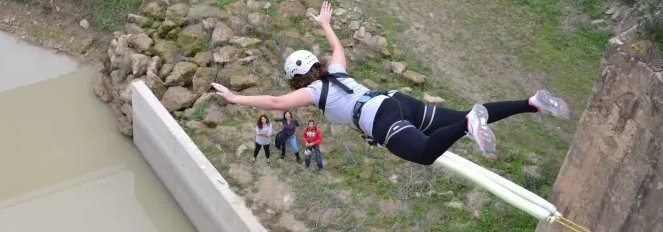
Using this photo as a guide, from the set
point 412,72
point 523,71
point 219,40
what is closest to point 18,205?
point 219,40

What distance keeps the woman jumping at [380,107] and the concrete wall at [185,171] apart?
2.41 metres

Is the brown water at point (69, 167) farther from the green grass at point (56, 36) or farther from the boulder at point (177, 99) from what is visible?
the boulder at point (177, 99)

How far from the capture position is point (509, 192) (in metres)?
4.82

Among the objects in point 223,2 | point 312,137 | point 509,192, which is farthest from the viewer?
point 223,2

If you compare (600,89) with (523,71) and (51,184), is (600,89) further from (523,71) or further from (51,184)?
(51,184)

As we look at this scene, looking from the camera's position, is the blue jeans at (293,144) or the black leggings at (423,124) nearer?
the black leggings at (423,124)

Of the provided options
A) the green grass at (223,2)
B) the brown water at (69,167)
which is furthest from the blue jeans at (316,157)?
the green grass at (223,2)

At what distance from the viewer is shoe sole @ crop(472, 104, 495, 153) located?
4574mm

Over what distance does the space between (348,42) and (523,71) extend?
221 centimetres

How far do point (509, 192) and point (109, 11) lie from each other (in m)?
8.63

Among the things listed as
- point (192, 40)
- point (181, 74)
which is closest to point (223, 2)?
point (192, 40)

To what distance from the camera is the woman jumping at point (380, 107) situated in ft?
16.1

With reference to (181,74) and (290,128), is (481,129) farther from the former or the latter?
(181,74)

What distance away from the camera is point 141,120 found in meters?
9.37
